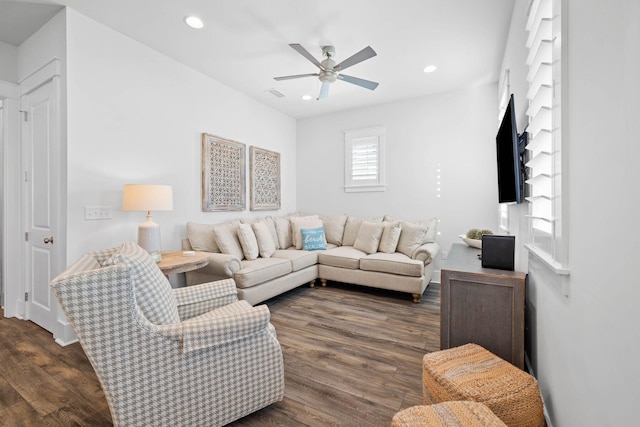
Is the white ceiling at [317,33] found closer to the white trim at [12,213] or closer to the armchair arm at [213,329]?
the white trim at [12,213]

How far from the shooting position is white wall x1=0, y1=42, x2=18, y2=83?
111 inches

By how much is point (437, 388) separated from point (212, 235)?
2.82m

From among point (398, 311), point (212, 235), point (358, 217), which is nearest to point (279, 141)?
point (358, 217)

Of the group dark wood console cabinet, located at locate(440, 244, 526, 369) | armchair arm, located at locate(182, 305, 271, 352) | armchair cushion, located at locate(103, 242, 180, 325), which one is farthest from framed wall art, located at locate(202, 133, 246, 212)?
dark wood console cabinet, located at locate(440, 244, 526, 369)

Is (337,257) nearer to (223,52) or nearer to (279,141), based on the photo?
(279,141)

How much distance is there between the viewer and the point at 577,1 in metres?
1.03

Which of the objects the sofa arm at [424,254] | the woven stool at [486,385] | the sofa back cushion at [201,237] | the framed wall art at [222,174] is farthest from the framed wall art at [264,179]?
the woven stool at [486,385]

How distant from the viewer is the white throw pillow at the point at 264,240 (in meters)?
3.71

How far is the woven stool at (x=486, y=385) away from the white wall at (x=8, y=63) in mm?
4481

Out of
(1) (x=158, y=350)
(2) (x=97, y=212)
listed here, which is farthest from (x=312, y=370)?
(2) (x=97, y=212)

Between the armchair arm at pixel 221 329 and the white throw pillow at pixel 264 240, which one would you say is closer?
the armchair arm at pixel 221 329

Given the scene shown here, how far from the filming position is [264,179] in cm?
464

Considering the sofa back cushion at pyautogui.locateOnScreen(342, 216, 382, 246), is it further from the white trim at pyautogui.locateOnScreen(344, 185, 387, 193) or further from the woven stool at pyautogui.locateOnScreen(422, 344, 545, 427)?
the woven stool at pyautogui.locateOnScreen(422, 344, 545, 427)

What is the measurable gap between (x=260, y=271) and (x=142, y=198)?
53.1 inches
